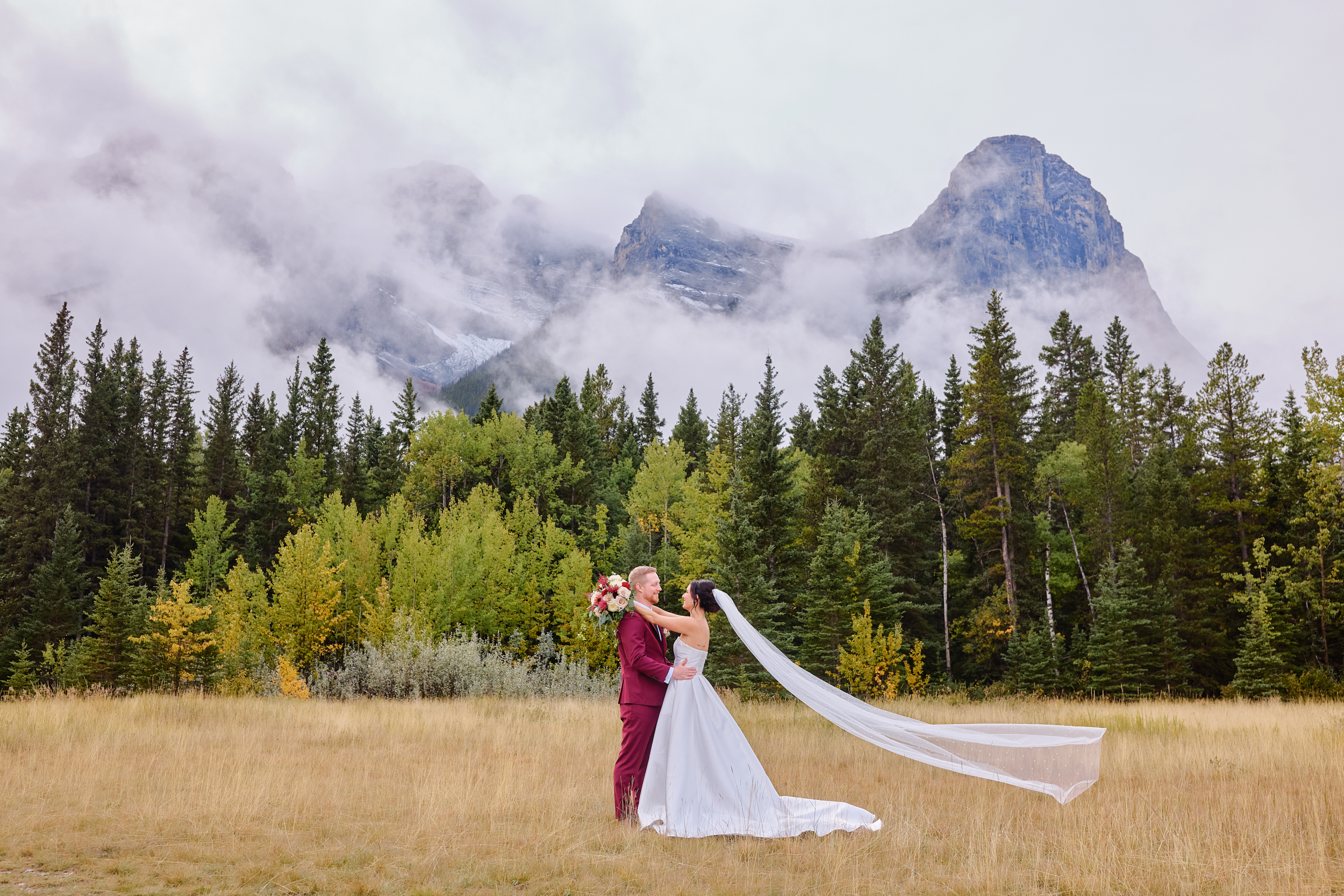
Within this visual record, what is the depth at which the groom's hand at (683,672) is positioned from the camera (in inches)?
274

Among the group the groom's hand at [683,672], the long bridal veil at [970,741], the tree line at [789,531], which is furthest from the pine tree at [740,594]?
the groom's hand at [683,672]

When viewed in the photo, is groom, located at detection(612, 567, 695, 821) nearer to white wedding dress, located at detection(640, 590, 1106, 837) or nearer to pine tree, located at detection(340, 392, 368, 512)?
white wedding dress, located at detection(640, 590, 1106, 837)

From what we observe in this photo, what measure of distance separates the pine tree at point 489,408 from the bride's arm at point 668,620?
48507 millimetres

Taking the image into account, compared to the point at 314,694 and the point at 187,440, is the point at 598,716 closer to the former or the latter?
the point at 314,694

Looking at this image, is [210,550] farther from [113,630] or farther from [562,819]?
[562,819]

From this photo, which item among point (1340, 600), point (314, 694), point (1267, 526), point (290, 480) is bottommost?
point (314, 694)

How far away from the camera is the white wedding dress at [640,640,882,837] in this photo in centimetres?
655

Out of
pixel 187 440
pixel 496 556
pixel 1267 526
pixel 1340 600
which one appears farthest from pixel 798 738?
pixel 187 440

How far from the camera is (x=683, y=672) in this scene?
697 centimetres

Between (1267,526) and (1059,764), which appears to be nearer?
(1059,764)

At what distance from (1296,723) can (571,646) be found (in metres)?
24.9

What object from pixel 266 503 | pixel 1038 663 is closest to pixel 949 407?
pixel 1038 663

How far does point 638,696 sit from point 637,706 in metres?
0.10

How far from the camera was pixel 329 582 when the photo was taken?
29.2 metres
